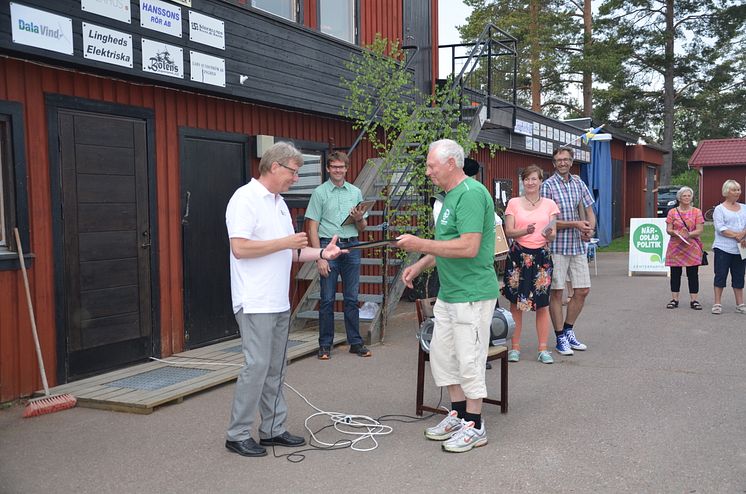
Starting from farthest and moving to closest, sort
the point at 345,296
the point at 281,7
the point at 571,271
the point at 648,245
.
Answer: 1. the point at 648,245
2. the point at 281,7
3. the point at 345,296
4. the point at 571,271

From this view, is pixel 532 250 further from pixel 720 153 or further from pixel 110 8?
pixel 720 153

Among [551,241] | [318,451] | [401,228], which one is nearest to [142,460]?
[318,451]

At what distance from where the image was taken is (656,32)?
3472cm

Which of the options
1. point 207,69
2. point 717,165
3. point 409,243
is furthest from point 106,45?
point 717,165

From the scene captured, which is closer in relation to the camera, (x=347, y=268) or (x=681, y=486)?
(x=681, y=486)

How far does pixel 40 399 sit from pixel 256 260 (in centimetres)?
239

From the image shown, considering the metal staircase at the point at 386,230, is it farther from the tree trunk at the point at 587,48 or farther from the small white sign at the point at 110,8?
the tree trunk at the point at 587,48

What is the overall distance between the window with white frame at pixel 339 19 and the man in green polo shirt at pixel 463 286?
5.47 meters

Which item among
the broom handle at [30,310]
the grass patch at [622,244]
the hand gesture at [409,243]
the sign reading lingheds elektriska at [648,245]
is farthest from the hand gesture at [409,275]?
the grass patch at [622,244]

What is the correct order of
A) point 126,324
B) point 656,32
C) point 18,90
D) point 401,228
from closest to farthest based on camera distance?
point 18,90
point 126,324
point 401,228
point 656,32

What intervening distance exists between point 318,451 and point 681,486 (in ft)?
6.86

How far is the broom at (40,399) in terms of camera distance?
527cm

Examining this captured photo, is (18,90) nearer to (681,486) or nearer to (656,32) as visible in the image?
(681,486)

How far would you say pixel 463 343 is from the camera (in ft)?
14.8
